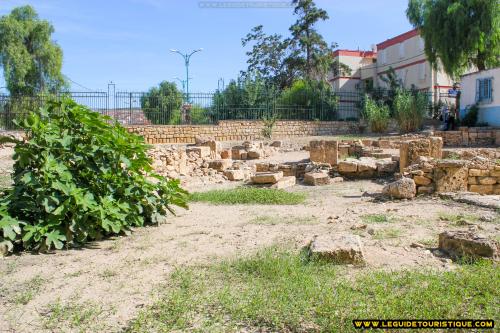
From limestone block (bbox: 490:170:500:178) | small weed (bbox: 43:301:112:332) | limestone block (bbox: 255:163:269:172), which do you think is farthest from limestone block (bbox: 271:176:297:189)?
small weed (bbox: 43:301:112:332)

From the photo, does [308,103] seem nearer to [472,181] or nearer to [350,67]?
[350,67]

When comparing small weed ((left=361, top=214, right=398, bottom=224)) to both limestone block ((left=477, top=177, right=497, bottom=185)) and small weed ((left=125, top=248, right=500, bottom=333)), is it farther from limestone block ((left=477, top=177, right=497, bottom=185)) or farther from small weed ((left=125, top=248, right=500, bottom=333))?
limestone block ((left=477, top=177, right=497, bottom=185))

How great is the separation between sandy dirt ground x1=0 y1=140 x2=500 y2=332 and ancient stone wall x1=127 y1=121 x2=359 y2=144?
45.5ft

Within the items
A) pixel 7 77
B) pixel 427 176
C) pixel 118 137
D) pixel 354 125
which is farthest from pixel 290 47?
pixel 118 137

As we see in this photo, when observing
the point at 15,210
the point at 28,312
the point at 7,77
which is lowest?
the point at 28,312

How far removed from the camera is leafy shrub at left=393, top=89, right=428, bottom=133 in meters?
22.2

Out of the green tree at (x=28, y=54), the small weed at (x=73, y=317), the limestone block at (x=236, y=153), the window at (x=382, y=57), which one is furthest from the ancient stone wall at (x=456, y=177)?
the window at (x=382, y=57)

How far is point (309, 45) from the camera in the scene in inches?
1348

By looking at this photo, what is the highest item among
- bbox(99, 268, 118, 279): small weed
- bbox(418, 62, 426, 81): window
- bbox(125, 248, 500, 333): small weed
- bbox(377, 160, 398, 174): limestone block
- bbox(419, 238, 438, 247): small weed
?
bbox(418, 62, 426, 81): window

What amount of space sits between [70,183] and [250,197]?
3.82 metres

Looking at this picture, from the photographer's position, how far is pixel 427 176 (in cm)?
827

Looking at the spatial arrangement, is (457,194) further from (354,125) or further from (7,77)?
(7,77)

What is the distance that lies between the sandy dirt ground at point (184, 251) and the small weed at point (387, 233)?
0.4 inches

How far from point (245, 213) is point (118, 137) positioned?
238cm
